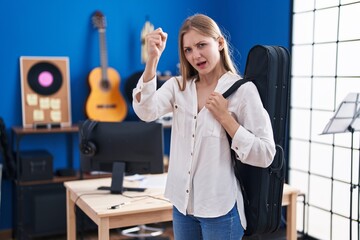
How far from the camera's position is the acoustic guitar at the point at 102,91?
4016 millimetres

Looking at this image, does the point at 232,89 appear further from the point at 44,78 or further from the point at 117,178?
the point at 44,78

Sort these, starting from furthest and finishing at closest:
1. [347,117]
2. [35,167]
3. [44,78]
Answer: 1. [44,78]
2. [35,167]
3. [347,117]

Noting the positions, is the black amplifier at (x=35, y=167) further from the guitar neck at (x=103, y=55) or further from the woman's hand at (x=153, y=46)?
the woman's hand at (x=153, y=46)

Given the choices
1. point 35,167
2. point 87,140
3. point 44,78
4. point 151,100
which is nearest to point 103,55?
point 44,78

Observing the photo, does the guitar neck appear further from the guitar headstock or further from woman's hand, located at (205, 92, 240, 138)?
woman's hand, located at (205, 92, 240, 138)

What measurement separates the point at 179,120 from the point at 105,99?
251cm

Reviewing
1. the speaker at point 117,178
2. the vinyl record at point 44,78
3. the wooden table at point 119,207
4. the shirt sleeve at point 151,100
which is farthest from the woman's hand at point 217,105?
the vinyl record at point 44,78

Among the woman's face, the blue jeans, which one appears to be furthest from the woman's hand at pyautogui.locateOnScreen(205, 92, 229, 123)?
the blue jeans

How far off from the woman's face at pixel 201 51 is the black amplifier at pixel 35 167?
7.75 ft

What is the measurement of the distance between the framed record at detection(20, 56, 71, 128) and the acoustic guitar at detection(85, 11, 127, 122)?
0.23 metres

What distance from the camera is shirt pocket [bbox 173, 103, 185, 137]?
1637mm

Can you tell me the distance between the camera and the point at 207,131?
1.56 meters

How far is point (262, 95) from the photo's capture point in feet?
5.36

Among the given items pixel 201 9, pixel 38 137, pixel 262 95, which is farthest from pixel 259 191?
pixel 201 9
